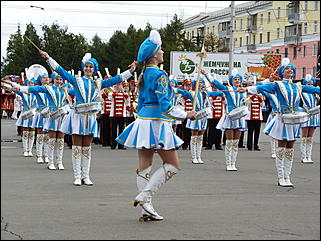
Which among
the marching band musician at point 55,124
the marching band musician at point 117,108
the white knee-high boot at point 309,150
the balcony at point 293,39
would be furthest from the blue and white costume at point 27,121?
the balcony at point 293,39

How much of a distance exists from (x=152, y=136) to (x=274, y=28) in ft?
259

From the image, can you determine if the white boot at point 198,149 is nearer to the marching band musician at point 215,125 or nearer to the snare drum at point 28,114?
the snare drum at point 28,114

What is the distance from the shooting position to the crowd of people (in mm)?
8008

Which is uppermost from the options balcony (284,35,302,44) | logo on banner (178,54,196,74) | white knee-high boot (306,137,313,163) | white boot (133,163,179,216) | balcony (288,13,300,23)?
balcony (288,13,300,23)

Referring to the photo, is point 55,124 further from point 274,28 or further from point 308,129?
point 274,28

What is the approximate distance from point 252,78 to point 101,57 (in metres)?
58.5

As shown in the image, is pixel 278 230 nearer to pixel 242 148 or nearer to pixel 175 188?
pixel 175 188

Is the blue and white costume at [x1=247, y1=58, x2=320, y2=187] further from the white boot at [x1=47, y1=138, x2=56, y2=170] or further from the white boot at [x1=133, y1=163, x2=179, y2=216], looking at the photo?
the white boot at [x1=47, y1=138, x2=56, y2=170]

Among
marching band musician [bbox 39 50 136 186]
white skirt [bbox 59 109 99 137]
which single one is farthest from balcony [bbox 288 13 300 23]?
white skirt [bbox 59 109 99 137]

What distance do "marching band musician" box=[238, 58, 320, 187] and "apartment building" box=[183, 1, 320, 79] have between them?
189ft

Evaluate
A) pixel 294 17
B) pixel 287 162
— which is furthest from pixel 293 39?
pixel 287 162

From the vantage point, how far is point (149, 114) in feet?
26.5

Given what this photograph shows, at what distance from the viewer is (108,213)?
27.9 ft

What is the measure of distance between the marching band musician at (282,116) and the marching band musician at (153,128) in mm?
3707
